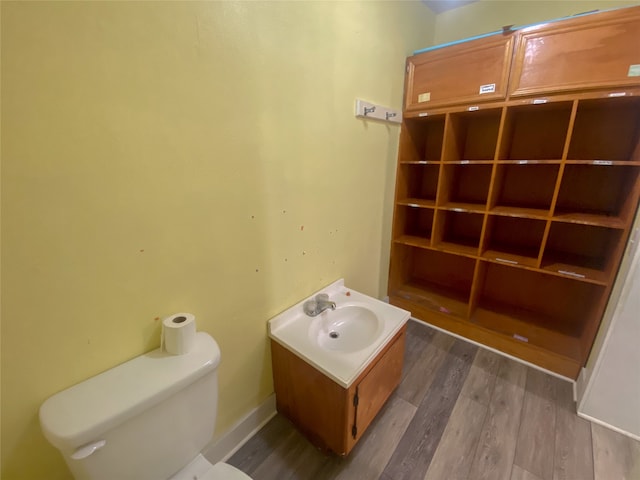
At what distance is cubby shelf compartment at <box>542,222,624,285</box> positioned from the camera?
153cm

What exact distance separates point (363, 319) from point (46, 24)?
5.31ft

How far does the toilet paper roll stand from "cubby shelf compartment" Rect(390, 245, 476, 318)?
5.96ft

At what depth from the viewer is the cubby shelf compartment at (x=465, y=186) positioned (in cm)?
204

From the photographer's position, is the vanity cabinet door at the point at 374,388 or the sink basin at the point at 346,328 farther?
the sink basin at the point at 346,328

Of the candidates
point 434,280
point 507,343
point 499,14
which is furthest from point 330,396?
point 499,14

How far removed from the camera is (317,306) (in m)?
1.46

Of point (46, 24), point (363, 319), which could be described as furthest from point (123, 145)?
point (363, 319)

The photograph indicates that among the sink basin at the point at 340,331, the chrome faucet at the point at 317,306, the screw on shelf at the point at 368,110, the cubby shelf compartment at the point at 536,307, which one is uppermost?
the screw on shelf at the point at 368,110

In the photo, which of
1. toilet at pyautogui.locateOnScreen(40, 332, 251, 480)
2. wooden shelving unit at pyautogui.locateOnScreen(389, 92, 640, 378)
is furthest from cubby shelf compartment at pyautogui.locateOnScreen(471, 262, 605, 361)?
toilet at pyautogui.locateOnScreen(40, 332, 251, 480)

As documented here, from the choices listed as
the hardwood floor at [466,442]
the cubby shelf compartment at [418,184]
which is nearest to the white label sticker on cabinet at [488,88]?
the cubby shelf compartment at [418,184]

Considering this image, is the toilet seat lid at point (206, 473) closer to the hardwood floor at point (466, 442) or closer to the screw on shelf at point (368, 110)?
the hardwood floor at point (466, 442)

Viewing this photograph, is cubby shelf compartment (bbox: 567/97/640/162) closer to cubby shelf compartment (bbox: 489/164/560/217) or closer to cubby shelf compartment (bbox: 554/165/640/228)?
cubby shelf compartment (bbox: 554/165/640/228)

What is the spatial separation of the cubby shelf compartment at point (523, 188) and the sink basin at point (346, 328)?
1.16m

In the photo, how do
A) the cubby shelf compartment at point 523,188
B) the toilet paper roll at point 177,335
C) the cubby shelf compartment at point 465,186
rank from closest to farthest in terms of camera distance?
the toilet paper roll at point 177,335
the cubby shelf compartment at point 523,188
the cubby shelf compartment at point 465,186
